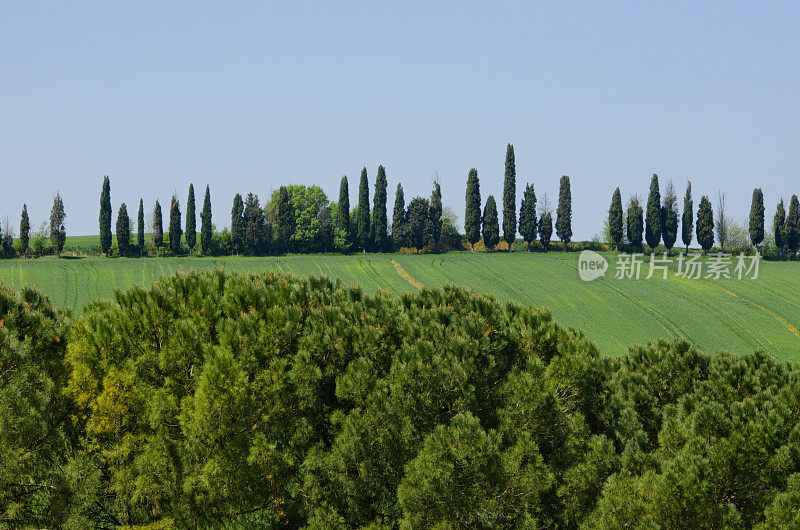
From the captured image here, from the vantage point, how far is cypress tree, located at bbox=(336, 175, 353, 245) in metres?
99.9

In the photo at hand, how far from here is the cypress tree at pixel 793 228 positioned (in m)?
96.7

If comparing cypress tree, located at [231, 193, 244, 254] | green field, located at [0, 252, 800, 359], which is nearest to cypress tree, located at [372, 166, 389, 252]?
green field, located at [0, 252, 800, 359]

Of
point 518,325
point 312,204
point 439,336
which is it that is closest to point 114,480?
point 439,336

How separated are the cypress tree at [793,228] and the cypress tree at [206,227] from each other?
7675 centimetres

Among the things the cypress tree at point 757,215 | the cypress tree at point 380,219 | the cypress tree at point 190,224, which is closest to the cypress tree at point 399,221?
the cypress tree at point 380,219

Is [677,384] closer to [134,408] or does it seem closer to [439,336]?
[439,336]

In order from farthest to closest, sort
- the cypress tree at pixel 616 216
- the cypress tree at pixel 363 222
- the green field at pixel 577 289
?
the cypress tree at pixel 616 216 < the cypress tree at pixel 363 222 < the green field at pixel 577 289

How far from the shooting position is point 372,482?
14742mm

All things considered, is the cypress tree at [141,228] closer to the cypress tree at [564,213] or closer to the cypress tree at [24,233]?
the cypress tree at [24,233]

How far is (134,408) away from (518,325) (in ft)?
28.3

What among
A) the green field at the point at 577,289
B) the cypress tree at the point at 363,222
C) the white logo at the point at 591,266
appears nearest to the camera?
the green field at the point at 577,289

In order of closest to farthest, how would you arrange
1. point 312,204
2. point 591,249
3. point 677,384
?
point 677,384 → point 591,249 → point 312,204

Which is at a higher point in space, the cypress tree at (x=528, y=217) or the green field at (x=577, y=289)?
the cypress tree at (x=528, y=217)

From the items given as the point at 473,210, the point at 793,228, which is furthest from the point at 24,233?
the point at 793,228
